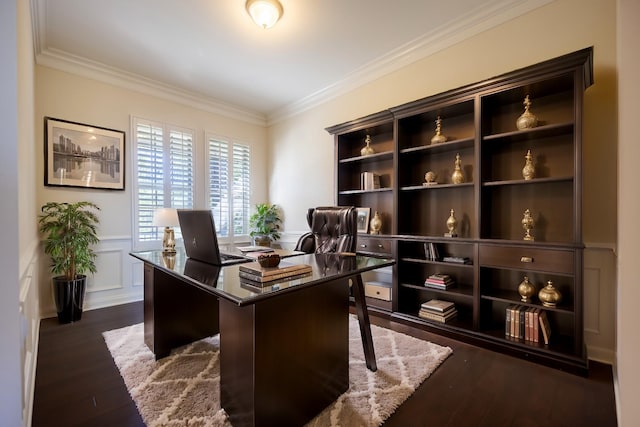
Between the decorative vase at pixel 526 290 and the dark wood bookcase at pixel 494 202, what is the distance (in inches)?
2.5

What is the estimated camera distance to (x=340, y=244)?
2.50 metres

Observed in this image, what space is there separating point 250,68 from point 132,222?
241cm

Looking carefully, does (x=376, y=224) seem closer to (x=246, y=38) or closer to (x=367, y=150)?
(x=367, y=150)

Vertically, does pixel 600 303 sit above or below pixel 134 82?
below

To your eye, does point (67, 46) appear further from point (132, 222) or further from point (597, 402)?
point (597, 402)

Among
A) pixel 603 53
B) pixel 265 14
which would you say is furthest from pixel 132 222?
pixel 603 53

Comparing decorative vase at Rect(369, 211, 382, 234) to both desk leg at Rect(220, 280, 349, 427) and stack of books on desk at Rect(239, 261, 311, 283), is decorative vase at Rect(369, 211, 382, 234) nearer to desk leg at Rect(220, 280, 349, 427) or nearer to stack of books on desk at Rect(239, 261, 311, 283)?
desk leg at Rect(220, 280, 349, 427)

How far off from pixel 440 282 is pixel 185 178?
140 inches

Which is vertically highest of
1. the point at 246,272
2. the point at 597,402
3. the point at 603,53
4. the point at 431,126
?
the point at 603,53

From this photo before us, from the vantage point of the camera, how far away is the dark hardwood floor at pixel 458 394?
1.53 meters

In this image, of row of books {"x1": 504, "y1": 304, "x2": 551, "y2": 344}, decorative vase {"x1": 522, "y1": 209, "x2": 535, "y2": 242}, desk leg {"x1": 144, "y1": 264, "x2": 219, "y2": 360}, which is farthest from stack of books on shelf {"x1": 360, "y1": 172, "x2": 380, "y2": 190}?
desk leg {"x1": 144, "y1": 264, "x2": 219, "y2": 360}

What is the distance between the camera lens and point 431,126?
3.06m

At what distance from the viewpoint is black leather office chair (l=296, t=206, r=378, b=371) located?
1.98m

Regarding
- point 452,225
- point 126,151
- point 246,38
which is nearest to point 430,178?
point 452,225
